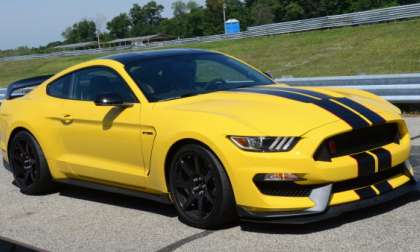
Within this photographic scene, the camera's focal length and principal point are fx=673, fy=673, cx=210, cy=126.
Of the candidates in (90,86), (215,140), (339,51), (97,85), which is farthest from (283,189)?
(339,51)

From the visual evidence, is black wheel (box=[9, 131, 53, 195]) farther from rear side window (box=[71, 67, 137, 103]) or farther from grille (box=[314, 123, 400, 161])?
grille (box=[314, 123, 400, 161])

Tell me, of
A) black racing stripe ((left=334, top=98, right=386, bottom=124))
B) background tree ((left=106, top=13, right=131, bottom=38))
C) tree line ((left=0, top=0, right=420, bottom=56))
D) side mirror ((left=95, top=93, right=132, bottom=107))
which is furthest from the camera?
background tree ((left=106, top=13, right=131, bottom=38))

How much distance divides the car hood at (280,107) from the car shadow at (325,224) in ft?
2.34

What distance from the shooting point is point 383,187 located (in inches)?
195

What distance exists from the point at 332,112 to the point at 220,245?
1275 millimetres

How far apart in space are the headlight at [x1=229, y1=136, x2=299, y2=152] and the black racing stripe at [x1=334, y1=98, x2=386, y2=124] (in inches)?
28.6

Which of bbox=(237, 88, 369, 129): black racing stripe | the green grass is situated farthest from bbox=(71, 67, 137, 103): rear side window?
the green grass

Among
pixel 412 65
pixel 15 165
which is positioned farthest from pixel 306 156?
pixel 412 65

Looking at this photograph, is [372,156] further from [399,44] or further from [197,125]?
[399,44]

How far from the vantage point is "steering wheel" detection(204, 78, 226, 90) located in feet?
19.6

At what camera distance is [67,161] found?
6.45 m

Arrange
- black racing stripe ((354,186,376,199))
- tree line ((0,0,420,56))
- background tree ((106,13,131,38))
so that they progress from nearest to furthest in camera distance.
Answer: black racing stripe ((354,186,376,199)), tree line ((0,0,420,56)), background tree ((106,13,131,38))

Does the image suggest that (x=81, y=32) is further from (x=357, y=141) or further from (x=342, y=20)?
(x=357, y=141)

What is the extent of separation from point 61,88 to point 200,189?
2.39m
